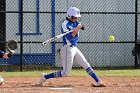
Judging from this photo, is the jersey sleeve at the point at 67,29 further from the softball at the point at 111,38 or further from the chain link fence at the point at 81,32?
the chain link fence at the point at 81,32

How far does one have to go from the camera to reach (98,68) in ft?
54.2

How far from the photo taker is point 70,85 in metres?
11.1

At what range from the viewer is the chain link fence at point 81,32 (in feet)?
54.9

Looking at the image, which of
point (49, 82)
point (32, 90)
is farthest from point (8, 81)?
point (32, 90)

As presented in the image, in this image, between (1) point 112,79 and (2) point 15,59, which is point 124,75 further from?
(2) point 15,59

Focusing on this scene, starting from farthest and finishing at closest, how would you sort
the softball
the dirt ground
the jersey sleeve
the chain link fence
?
the chain link fence, the softball, the jersey sleeve, the dirt ground

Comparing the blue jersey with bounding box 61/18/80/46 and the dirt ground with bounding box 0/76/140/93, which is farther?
the blue jersey with bounding box 61/18/80/46

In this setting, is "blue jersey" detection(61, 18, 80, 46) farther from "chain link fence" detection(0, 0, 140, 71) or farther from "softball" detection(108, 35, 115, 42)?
"chain link fence" detection(0, 0, 140, 71)

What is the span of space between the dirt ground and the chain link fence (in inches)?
155

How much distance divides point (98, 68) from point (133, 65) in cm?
145

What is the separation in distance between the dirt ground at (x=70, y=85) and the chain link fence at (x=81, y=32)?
12.9 feet

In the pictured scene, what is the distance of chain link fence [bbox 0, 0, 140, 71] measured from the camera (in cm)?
1672

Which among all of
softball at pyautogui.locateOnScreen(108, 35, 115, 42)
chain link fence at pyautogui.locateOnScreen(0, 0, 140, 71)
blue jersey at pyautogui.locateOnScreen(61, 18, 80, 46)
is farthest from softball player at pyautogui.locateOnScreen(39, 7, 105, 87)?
chain link fence at pyautogui.locateOnScreen(0, 0, 140, 71)

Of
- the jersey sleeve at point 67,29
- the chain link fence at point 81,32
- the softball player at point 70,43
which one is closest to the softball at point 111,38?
the chain link fence at point 81,32
